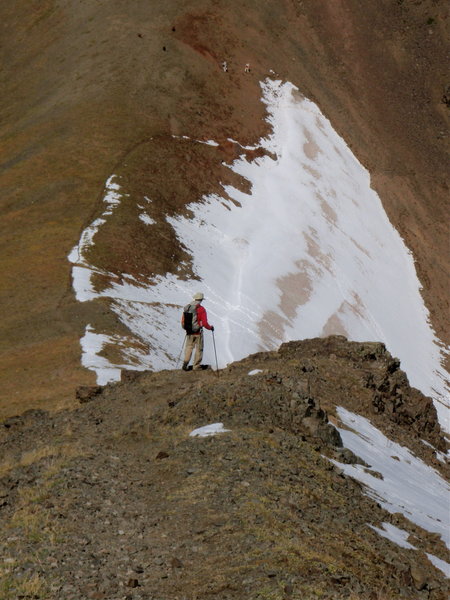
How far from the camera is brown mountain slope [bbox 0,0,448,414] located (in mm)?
36812

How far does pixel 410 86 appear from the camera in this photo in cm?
8762

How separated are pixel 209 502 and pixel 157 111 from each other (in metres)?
48.4

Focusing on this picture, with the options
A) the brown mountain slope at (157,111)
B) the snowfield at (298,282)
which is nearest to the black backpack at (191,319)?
the snowfield at (298,282)

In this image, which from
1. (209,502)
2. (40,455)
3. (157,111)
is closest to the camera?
(209,502)

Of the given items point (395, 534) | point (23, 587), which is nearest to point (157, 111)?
point (395, 534)

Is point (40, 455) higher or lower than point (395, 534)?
lower

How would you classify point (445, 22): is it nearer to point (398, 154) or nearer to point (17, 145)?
point (398, 154)

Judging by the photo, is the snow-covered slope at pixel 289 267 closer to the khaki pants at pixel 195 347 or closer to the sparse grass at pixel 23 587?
the khaki pants at pixel 195 347

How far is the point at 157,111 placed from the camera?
6031 cm

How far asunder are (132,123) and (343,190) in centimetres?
1800

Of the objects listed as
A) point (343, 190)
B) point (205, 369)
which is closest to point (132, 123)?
point (343, 190)

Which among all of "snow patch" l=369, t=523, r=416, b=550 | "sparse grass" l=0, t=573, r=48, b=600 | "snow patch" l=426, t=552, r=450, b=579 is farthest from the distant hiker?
"sparse grass" l=0, t=573, r=48, b=600

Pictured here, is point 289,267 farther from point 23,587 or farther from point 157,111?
point 23,587

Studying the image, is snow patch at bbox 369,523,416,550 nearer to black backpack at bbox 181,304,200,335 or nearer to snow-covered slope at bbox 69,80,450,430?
black backpack at bbox 181,304,200,335
